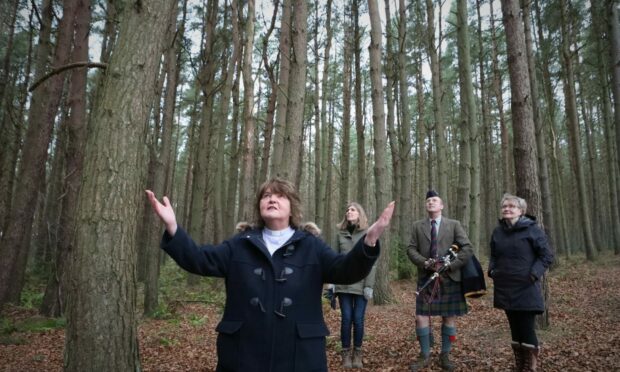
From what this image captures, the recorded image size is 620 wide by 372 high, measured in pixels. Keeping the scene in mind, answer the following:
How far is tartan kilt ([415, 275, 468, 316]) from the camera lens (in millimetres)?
4645

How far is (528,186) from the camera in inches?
237

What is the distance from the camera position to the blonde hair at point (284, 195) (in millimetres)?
2555

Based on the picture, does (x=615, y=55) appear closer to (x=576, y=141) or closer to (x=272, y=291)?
(x=576, y=141)

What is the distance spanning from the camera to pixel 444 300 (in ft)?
15.3

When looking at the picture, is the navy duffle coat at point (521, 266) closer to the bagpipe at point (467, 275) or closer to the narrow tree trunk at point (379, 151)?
the bagpipe at point (467, 275)

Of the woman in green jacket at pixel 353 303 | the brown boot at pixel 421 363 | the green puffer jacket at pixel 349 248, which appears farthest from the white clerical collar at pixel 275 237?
the brown boot at pixel 421 363

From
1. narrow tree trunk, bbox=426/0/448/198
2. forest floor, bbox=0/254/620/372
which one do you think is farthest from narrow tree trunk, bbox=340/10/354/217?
forest floor, bbox=0/254/620/372

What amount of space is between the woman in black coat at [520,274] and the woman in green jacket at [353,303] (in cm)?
153

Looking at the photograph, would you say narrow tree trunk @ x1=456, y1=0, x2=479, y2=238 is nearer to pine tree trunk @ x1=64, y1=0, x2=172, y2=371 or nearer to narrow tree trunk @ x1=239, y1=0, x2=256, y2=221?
narrow tree trunk @ x1=239, y1=0, x2=256, y2=221

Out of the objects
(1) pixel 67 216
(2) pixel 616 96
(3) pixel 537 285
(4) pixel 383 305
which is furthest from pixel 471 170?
(1) pixel 67 216

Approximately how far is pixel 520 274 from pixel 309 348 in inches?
123

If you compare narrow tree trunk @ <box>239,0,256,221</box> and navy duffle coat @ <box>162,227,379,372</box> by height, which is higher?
narrow tree trunk @ <box>239,0,256,221</box>

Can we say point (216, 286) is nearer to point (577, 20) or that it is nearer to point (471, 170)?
point (471, 170)

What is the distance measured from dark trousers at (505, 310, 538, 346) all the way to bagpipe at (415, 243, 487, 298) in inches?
17.3
